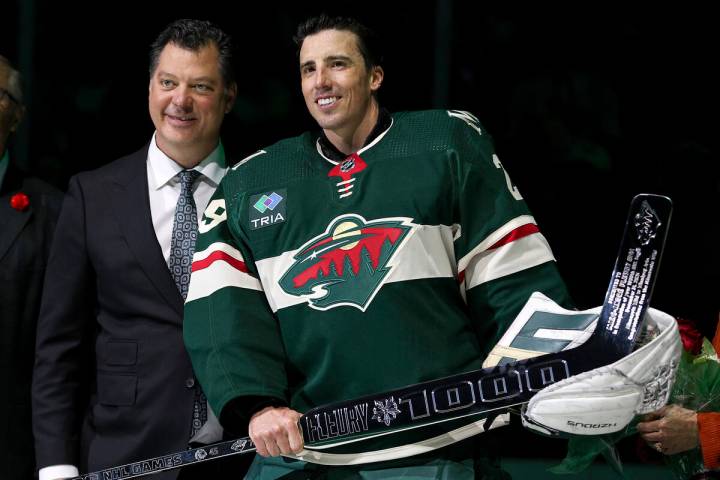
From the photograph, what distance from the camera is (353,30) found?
227 cm

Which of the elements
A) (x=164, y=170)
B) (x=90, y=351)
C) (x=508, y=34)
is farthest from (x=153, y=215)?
(x=508, y=34)

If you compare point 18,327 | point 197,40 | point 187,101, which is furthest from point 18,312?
point 197,40

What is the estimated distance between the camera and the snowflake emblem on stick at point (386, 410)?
1991mm

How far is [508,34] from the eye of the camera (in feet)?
10.7

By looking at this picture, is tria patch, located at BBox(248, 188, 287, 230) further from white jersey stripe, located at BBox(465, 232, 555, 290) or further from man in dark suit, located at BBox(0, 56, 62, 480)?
man in dark suit, located at BBox(0, 56, 62, 480)

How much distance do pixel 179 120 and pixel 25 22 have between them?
1229 mm

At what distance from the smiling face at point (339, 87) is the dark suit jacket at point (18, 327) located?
78 centimetres

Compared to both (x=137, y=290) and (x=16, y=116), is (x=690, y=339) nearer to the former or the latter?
(x=137, y=290)

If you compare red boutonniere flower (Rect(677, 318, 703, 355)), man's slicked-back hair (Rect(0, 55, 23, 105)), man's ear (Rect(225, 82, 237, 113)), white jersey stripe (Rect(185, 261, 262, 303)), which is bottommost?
red boutonniere flower (Rect(677, 318, 703, 355))

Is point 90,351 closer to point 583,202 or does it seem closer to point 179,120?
point 179,120

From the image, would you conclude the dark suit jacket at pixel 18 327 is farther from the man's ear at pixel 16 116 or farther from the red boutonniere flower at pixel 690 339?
the red boutonniere flower at pixel 690 339

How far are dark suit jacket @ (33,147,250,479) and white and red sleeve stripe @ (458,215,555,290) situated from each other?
66 centimetres

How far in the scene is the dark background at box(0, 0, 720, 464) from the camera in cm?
313

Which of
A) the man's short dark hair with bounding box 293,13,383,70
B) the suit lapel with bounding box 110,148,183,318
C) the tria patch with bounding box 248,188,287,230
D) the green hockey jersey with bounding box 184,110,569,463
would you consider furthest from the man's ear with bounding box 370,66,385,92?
the suit lapel with bounding box 110,148,183,318
